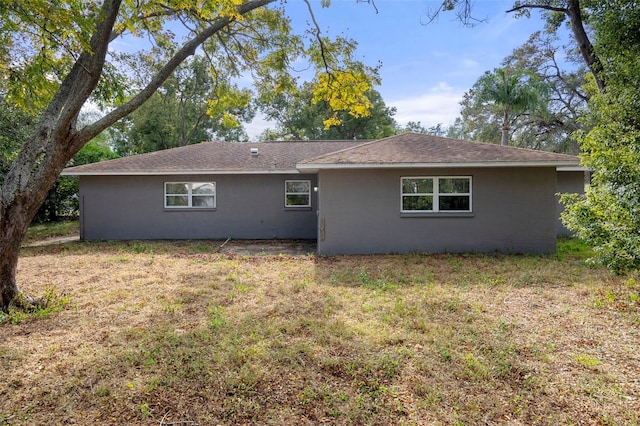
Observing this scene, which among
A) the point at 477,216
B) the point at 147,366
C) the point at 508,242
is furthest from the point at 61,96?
the point at 508,242

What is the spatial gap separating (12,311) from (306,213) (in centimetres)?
932

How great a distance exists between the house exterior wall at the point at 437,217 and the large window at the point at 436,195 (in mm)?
191

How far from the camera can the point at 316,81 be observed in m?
10.5

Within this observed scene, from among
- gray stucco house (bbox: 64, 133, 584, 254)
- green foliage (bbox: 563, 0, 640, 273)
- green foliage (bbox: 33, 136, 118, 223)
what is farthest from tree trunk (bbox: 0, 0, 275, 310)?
green foliage (bbox: 33, 136, 118, 223)

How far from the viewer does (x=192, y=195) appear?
13211mm

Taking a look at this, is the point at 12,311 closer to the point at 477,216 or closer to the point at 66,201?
the point at 477,216

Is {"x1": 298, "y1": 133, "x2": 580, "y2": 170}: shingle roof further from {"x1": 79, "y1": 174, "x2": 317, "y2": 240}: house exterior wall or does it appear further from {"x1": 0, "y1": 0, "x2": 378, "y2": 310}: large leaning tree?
{"x1": 79, "y1": 174, "x2": 317, "y2": 240}: house exterior wall

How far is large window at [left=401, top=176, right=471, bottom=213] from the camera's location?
989cm

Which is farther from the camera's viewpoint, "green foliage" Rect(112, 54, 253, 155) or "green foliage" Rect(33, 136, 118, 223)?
"green foliage" Rect(112, 54, 253, 155)

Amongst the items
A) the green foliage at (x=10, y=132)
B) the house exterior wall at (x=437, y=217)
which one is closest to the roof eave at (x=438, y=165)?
the house exterior wall at (x=437, y=217)

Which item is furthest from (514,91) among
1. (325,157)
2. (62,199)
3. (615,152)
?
(62,199)

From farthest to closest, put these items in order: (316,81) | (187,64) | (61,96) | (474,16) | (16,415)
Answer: (187,64) < (316,81) < (474,16) < (61,96) < (16,415)

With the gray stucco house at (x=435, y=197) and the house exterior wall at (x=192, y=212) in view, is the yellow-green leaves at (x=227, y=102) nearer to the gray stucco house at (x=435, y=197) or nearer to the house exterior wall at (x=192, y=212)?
the gray stucco house at (x=435, y=197)

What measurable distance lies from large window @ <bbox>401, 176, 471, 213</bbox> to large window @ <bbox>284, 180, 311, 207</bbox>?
452cm
